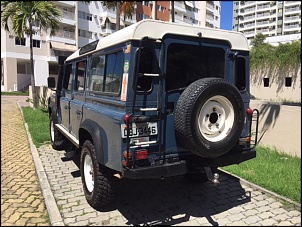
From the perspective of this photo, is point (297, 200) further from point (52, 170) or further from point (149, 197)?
point (52, 170)

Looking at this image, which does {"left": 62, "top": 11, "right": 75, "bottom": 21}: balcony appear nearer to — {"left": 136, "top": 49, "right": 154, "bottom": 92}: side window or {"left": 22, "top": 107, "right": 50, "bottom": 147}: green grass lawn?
{"left": 22, "top": 107, "right": 50, "bottom": 147}: green grass lawn

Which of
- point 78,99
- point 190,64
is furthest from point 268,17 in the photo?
point 190,64

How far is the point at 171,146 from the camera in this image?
11.7ft

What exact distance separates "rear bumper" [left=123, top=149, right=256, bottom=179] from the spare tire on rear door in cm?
23

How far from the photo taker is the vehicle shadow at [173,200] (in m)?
3.74

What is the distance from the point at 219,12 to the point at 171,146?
81.8 metres

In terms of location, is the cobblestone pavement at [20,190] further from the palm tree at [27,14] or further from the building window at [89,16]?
the building window at [89,16]

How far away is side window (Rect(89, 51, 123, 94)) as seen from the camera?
3555 mm

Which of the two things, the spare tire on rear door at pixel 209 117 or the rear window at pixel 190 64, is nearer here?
the spare tire on rear door at pixel 209 117

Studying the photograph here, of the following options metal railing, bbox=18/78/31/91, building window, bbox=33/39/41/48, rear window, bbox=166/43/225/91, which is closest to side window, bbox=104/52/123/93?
rear window, bbox=166/43/225/91

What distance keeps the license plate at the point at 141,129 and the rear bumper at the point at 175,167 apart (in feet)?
1.29

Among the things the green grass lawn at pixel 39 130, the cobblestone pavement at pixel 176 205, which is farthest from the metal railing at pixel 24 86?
the cobblestone pavement at pixel 176 205

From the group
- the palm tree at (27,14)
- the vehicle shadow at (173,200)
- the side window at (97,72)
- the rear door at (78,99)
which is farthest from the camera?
the palm tree at (27,14)

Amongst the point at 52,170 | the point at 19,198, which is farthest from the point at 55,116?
the point at 19,198
